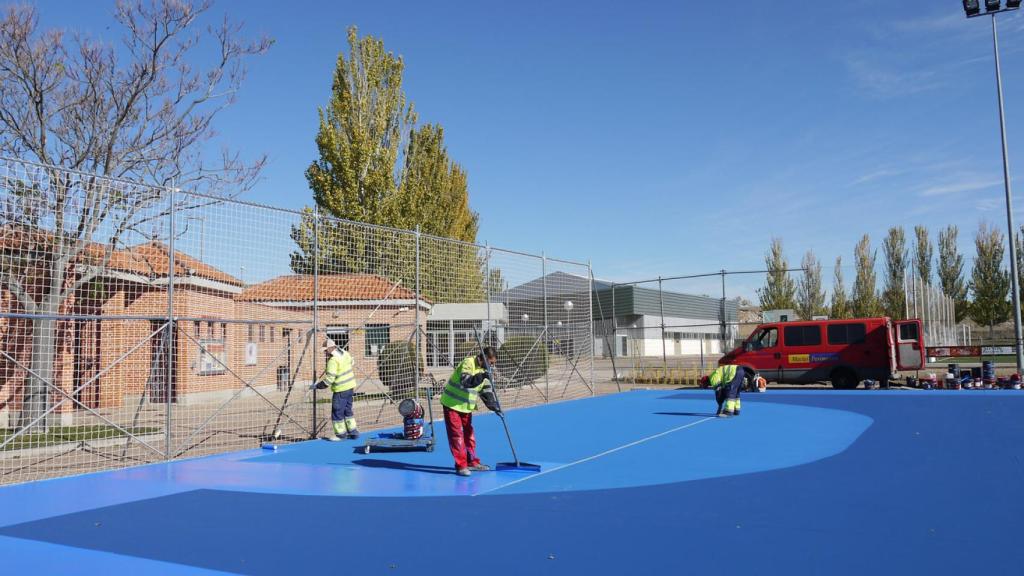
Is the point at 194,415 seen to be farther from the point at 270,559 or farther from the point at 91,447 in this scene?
the point at 270,559

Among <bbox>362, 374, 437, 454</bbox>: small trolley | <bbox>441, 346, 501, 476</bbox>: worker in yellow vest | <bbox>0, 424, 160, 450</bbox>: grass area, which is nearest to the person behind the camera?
<bbox>441, 346, 501, 476</bbox>: worker in yellow vest

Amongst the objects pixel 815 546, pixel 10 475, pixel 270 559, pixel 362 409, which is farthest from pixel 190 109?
pixel 815 546

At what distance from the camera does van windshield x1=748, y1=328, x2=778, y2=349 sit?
22859 mm

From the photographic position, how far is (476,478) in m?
8.97

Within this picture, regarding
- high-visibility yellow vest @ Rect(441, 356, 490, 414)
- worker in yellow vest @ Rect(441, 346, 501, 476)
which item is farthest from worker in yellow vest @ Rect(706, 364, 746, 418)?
high-visibility yellow vest @ Rect(441, 356, 490, 414)

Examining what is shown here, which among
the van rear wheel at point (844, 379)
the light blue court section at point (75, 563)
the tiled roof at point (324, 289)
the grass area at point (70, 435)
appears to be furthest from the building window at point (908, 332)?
the light blue court section at point (75, 563)

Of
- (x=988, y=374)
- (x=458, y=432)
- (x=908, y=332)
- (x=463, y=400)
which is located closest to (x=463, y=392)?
(x=463, y=400)

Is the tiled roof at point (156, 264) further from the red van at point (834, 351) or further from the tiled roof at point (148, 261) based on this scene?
the red van at point (834, 351)

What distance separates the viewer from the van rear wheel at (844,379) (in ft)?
71.8

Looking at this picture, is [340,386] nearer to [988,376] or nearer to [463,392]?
[463,392]

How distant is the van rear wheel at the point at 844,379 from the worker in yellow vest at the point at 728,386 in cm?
870

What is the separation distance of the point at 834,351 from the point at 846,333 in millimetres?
678

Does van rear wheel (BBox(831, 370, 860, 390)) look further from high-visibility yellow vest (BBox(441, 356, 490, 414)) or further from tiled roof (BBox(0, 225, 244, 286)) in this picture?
tiled roof (BBox(0, 225, 244, 286))

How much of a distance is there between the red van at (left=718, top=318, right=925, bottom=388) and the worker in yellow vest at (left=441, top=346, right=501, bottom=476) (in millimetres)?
15865
